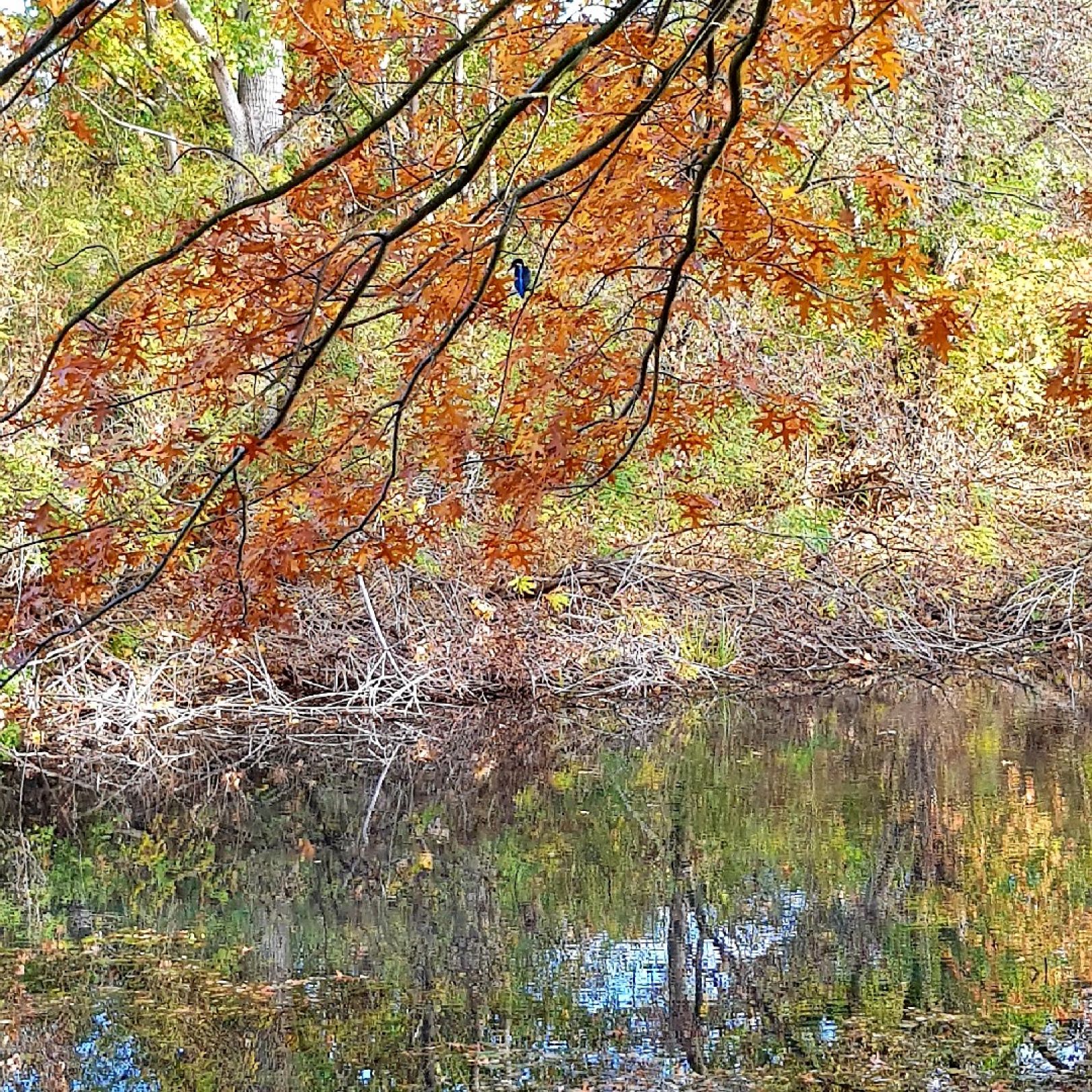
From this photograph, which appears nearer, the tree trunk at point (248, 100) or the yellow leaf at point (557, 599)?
the yellow leaf at point (557, 599)

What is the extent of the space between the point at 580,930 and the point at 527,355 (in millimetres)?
1911

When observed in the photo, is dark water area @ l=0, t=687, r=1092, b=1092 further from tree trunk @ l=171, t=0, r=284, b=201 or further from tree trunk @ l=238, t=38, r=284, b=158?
tree trunk @ l=238, t=38, r=284, b=158

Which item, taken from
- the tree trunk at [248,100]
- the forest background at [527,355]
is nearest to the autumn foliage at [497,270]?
the forest background at [527,355]

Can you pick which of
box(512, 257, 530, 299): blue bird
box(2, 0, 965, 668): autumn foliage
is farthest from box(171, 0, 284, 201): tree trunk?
→ box(512, 257, 530, 299): blue bird

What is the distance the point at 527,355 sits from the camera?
352 centimetres

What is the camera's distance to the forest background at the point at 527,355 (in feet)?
10.0

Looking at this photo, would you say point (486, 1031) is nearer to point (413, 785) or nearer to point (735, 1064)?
point (735, 1064)

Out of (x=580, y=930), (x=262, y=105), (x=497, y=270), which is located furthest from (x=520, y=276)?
(x=262, y=105)

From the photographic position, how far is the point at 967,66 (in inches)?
440

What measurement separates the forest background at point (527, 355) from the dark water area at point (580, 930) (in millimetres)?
1011

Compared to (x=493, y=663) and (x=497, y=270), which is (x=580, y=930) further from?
(x=493, y=663)

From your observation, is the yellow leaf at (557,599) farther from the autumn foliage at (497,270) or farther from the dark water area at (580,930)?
the autumn foliage at (497,270)

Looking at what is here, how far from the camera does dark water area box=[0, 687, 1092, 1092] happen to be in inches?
142

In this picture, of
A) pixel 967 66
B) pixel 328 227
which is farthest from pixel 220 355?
pixel 967 66
